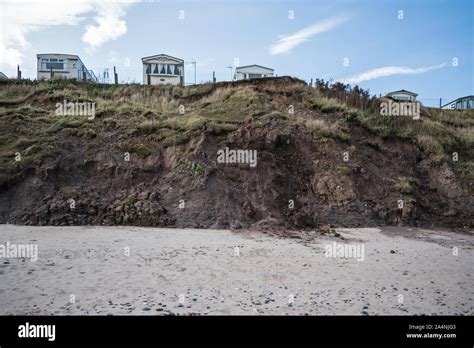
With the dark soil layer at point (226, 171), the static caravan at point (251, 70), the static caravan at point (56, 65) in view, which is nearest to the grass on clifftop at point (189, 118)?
A: the dark soil layer at point (226, 171)

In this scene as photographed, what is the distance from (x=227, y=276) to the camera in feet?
23.0

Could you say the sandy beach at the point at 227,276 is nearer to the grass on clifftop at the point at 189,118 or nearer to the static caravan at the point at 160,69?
the grass on clifftop at the point at 189,118

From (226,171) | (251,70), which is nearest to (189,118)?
(226,171)

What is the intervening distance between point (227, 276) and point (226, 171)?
30.1ft

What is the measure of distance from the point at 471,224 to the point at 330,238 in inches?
274

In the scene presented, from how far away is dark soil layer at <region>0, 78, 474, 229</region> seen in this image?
13.8 metres

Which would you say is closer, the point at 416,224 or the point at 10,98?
the point at 416,224

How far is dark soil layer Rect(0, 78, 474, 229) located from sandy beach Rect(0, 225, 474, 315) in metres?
2.70

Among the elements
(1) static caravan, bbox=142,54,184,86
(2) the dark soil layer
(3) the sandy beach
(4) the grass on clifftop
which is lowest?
(3) the sandy beach

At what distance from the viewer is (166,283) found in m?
6.47

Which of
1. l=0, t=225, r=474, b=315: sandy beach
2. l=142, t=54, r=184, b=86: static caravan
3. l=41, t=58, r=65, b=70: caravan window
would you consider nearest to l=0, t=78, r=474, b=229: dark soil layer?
l=0, t=225, r=474, b=315: sandy beach

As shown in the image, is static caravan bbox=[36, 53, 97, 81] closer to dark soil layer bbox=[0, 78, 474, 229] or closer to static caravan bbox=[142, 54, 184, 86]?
static caravan bbox=[142, 54, 184, 86]
